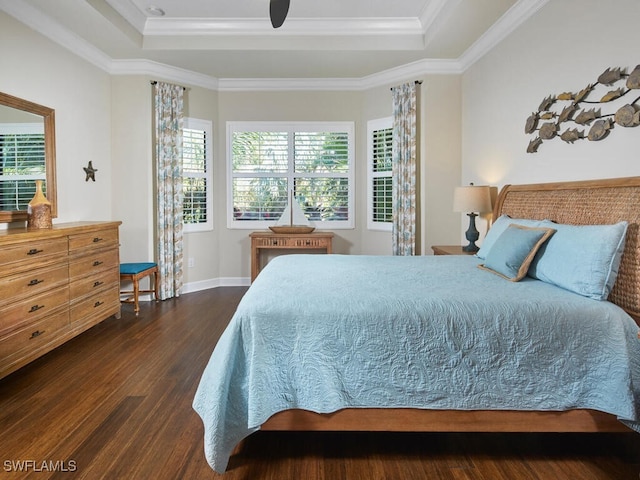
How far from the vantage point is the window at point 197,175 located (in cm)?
511

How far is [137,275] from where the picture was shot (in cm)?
416

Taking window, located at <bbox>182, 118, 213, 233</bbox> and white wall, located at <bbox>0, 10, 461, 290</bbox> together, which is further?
window, located at <bbox>182, 118, 213, 233</bbox>

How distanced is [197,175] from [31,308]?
2.87 m

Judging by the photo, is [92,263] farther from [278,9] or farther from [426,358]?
[426,358]

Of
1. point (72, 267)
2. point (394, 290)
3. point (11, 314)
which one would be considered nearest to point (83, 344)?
point (72, 267)

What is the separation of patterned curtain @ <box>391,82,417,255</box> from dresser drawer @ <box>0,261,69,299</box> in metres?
3.44

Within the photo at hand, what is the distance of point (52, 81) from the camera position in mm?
3680

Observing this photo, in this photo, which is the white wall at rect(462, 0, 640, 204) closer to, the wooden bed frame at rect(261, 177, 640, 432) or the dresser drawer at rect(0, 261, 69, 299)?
the wooden bed frame at rect(261, 177, 640, 432)

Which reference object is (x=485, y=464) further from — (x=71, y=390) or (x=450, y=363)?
(x=71, y=390)

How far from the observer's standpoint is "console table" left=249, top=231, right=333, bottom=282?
5004 mm

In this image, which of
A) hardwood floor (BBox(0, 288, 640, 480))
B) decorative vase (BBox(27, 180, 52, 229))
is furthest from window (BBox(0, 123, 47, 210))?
hardwood floor (BBox(0, 288, 640, 480))

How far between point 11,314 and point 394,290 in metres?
2.38

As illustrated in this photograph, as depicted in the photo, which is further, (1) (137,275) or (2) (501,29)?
(1) (137,275)

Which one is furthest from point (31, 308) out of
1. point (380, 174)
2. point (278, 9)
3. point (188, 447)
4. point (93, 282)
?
point (380, 174)
